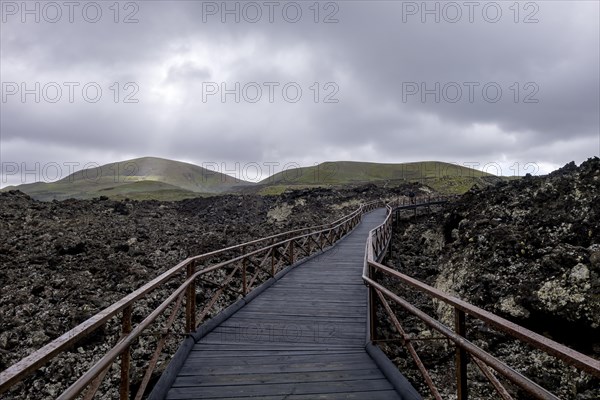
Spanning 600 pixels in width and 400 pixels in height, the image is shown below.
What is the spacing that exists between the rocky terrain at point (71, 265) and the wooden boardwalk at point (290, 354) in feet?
10.3

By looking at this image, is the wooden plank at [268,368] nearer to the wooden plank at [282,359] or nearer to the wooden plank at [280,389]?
the wooden plank at [282,359]

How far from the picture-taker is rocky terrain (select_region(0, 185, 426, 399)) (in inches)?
335

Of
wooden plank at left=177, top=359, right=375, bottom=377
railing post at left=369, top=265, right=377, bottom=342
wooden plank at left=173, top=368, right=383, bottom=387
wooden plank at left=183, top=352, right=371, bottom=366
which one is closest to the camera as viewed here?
wooden plank at left=173, top=368, right=383, bottom=387

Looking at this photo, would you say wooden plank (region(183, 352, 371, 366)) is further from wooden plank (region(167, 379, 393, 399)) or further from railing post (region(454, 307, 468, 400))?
railing post (region(454, 307, 468, 400))

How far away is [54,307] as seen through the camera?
33.8ft

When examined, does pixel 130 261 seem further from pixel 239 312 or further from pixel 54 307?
pixel 239 312

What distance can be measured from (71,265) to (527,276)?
14.6m

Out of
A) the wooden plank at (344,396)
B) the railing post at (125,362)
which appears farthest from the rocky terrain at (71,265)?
the wooden plank at (344,396)

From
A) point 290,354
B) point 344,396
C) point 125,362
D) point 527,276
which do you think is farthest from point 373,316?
point 527,276

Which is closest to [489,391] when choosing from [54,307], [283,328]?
[283,328]

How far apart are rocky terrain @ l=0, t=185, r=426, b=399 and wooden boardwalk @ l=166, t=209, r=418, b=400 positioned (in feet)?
10.3

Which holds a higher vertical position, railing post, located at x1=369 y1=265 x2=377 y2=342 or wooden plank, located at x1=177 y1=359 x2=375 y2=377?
Result: railing post, located at x1=369 y1=265 x2=377 y2=342

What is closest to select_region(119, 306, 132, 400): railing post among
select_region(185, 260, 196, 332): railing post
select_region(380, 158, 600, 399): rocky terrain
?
select_region(185, 260, 196, 332): railing post

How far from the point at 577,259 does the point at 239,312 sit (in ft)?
28.3
